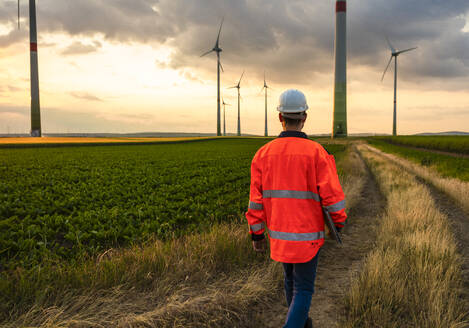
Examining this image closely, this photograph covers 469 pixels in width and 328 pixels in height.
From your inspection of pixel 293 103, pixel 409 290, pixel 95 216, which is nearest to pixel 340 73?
pixel 95 216

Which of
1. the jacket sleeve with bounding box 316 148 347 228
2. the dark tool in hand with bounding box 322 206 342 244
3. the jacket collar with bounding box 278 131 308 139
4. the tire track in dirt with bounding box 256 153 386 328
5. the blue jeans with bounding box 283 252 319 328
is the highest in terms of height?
the jacket collar with bounding box 278 131 308 139

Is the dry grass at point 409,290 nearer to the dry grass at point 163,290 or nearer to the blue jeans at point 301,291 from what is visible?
the blue jeans at point 301,291

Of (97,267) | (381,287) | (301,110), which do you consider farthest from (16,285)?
(381,287)

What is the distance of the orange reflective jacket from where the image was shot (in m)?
2.72

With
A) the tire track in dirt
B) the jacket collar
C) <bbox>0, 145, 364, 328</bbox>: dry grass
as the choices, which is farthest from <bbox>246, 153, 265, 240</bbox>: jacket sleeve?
the tire track in dirt

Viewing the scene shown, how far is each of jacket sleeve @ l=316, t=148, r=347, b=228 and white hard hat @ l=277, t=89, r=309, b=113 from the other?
1.59 ft

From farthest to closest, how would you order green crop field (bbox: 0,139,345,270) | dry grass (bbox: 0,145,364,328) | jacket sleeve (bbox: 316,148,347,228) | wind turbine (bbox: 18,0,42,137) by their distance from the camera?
wind turbine (bbox: 18,0,42,137), green crop field (bbox: 0,139,345,270), dry grass (bbox: 0,145,364,328), jacket sleeve (bbox: 316,148,347,228)

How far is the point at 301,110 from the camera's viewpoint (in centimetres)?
289

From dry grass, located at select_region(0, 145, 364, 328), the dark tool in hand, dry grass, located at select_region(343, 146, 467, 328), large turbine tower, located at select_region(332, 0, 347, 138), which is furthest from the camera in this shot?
large turbine tower, located at select_region(332, 0, 347, 138)

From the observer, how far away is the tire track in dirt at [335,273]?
3.74 meters

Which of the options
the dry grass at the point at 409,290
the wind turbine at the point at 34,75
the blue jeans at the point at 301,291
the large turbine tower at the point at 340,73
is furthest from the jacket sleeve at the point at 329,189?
the wind turbine at the point at 34,75

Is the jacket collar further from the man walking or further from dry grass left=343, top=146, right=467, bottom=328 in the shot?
dry grass left=343, top=146, right=467, bottom=328

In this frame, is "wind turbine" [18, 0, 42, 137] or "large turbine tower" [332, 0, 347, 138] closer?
"large turbine tower" [332, 0, 347, 138]

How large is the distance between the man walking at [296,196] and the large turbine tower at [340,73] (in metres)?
74.8
